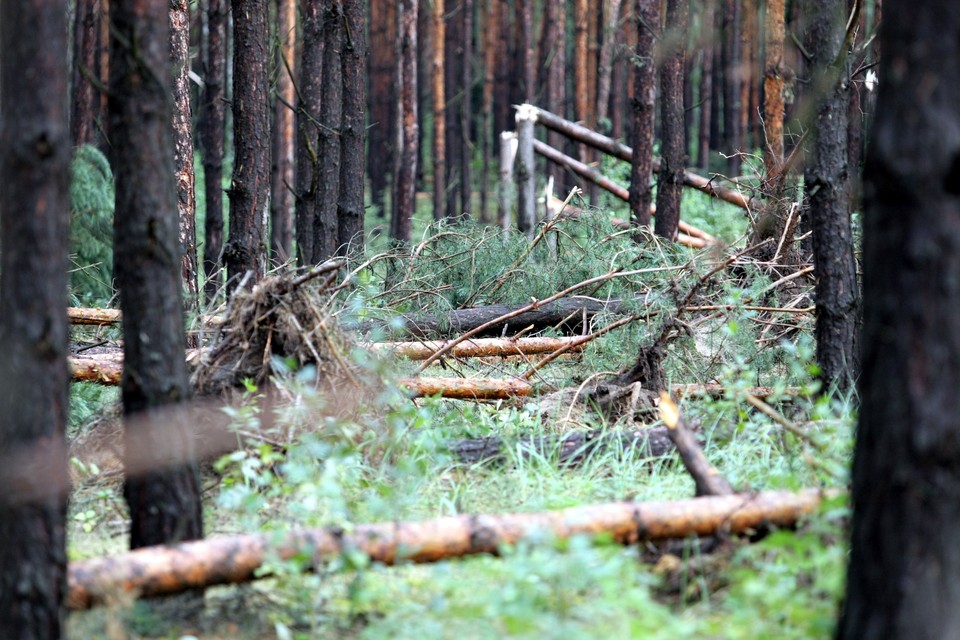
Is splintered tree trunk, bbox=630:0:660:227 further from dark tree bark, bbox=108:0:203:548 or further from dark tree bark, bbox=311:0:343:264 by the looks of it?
dark tree bark, bbox=108:0:203:548

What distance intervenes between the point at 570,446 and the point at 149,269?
2.27 meters

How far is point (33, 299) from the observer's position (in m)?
2.89

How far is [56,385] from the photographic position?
2.92 metres

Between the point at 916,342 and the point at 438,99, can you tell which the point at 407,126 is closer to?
the point at 438,99

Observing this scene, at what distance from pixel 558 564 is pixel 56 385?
5.02 feet

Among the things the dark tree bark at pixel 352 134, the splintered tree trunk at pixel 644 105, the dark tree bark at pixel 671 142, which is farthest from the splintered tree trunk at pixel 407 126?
the dark tree bark at pixel 671 142

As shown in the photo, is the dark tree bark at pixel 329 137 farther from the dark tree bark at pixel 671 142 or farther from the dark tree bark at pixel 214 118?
the dark tree bark at pixel 671 142

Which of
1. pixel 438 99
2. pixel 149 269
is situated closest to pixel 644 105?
pixel 149 269

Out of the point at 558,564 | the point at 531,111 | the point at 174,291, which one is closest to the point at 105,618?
the point at 174,291

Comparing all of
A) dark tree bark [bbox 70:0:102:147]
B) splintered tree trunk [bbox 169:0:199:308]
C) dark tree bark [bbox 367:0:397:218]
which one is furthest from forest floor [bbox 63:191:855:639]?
dark tree bark [bbox 367:0:397:218]

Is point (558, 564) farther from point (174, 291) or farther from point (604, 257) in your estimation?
point (604, 257)

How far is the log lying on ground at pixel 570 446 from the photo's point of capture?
15.5 ft

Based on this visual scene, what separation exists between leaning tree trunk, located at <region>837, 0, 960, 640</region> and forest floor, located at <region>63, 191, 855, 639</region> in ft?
1.38

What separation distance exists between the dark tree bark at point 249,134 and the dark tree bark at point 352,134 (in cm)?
168
